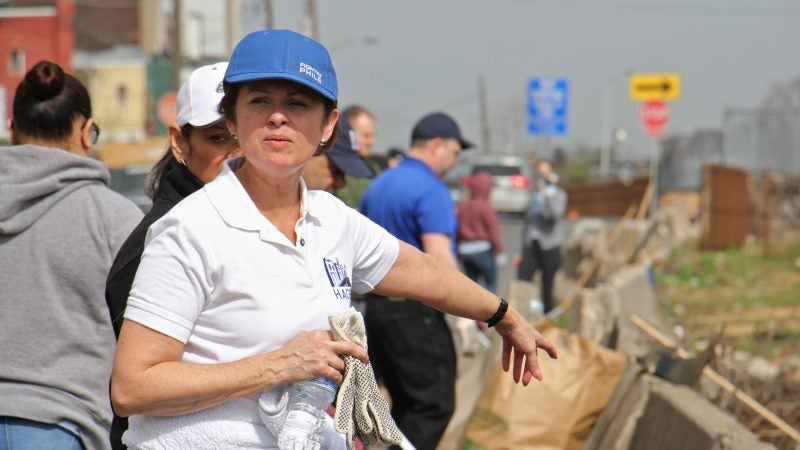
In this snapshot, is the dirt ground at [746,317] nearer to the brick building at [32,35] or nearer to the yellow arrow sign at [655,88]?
the yellow arrow sign at [655,88]

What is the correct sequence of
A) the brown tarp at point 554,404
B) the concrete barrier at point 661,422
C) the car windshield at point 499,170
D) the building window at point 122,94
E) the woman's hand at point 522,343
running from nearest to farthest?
the woman's hand at point 522,343 → the concrete barrier at point 661,422 → the brown tarp at point 554,404 → the car windshield at point 499,170 → the building window at point 122,94

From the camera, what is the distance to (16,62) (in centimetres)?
5647

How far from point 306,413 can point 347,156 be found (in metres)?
3.10

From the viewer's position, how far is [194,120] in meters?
3.43

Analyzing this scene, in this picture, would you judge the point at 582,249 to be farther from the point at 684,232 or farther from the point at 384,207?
the point at 384,207

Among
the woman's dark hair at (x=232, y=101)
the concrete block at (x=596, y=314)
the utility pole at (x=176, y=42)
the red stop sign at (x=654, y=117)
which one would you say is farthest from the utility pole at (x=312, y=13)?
the woman's dark hair at (x=232, y=101)

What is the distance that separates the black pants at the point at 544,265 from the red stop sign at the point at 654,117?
9.71 m

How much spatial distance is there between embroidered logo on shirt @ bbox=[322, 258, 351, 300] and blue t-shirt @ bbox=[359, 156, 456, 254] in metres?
3.35

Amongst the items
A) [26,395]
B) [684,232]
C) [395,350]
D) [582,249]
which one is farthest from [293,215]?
[684,232]

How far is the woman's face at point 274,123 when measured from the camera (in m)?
2.60

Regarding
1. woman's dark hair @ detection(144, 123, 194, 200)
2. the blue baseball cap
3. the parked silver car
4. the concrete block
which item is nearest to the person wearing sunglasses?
woman's dark hair @ detection(144, 123, 194, 200)

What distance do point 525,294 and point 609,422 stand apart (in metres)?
5.28

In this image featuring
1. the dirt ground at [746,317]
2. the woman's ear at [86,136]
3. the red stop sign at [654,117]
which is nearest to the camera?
the woman's ear at [86,136]

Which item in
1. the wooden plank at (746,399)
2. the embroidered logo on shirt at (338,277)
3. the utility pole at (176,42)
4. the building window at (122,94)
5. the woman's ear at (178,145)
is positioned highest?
the utility pole at (176,42)
